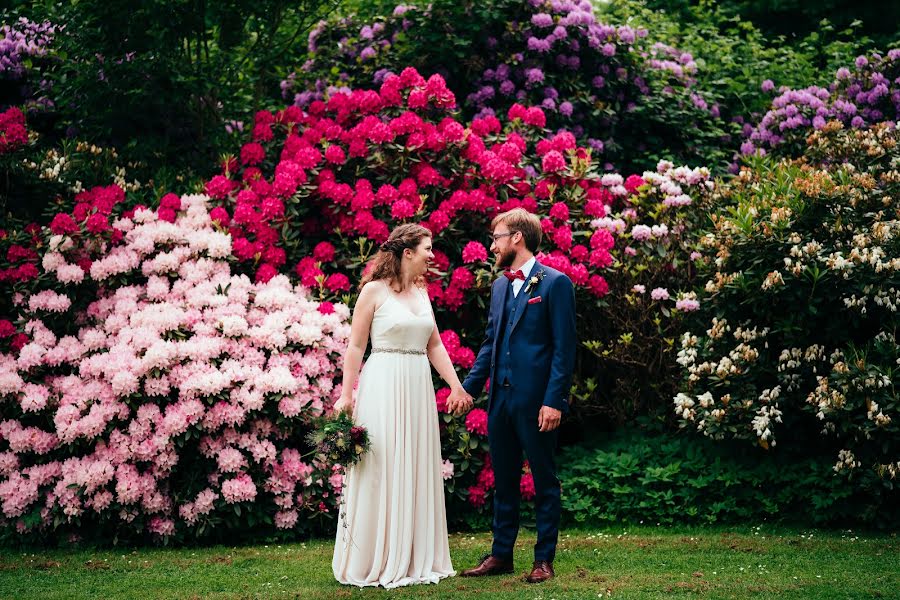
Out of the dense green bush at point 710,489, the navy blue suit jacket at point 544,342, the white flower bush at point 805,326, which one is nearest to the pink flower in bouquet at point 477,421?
the dense green bush at point 710,489

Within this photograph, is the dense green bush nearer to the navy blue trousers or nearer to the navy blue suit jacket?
the navy blue trousers

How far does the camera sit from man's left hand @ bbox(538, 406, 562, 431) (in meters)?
4.64

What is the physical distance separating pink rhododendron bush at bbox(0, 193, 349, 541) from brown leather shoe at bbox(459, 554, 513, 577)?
A: 1415mm

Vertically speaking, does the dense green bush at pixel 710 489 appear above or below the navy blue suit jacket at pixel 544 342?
below

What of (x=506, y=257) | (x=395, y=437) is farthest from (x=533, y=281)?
(x=395, y=437)

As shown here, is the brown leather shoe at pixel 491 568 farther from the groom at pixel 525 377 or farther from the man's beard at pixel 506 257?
the man's beard at pixel 506 257

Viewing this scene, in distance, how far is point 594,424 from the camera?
7.87m

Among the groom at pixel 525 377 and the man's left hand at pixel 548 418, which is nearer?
the man's left hand at pixel 548 418

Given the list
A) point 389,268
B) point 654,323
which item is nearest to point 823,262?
point 654,323

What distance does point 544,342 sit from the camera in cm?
485

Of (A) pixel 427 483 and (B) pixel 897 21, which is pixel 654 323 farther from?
(B) pixel 897 21

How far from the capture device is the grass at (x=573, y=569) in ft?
15.3

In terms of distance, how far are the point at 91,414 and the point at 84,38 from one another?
385 centimetres

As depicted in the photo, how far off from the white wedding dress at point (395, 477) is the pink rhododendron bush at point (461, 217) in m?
1.69
